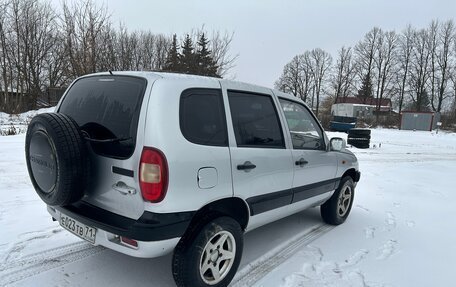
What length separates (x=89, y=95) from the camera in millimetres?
2951

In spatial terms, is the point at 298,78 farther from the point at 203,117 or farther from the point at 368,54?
the point at 203,117

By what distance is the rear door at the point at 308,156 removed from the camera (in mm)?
3746

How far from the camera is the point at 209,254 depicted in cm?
278

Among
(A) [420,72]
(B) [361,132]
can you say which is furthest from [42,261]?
(A) [420,72]

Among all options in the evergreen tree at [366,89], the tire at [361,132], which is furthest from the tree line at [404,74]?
the tire at [361,132]

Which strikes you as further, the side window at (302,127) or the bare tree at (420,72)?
the bare tree at (420,72)

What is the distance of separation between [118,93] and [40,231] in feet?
7.79

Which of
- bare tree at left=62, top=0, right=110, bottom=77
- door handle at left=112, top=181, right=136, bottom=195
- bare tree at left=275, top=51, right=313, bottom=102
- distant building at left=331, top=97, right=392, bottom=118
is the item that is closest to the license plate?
door handle at left=112, top=181, right=136, bottom=195

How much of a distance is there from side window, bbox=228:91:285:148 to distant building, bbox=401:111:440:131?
36873 mm

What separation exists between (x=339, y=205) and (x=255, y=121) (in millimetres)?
2465

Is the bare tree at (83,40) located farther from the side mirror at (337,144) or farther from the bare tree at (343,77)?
the bare tree at (343,77)

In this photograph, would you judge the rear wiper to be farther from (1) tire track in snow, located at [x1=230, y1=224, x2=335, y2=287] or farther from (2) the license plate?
(1) tire track in snow, located at [x1=230, y1=224, x2=335, y2=287]

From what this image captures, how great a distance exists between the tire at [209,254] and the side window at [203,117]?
72 cm

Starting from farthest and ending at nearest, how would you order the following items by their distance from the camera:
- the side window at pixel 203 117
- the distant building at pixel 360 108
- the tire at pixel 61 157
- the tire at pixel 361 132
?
1. the distant building at pixel 360 108
2. the tire at pixel 361 132
3. the side window at pixel 203 117
4. the tire at pixel 61 157
